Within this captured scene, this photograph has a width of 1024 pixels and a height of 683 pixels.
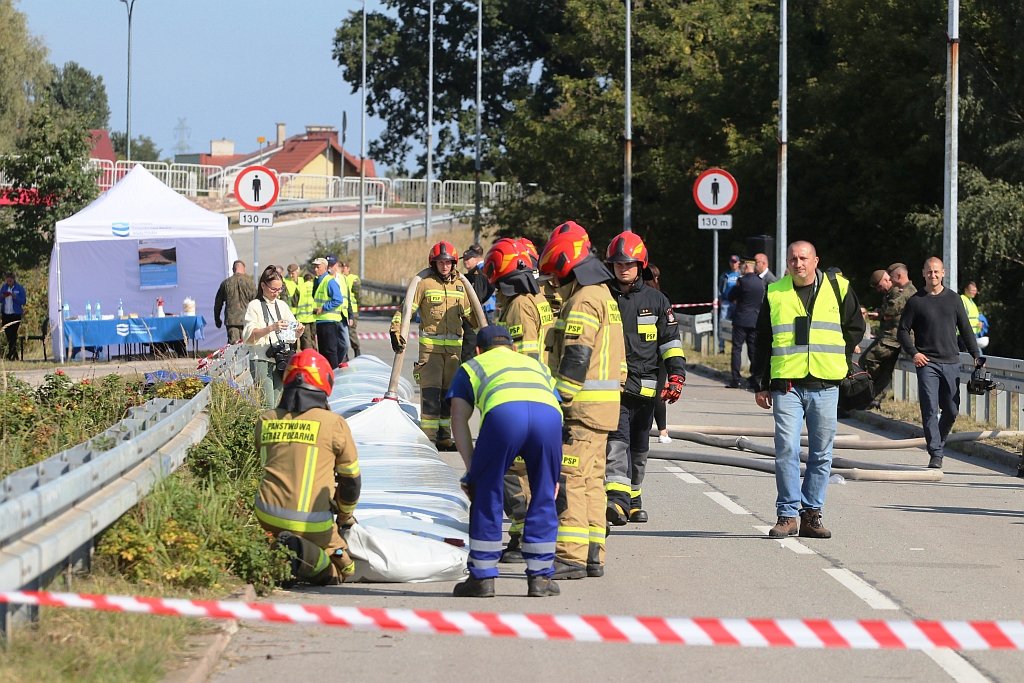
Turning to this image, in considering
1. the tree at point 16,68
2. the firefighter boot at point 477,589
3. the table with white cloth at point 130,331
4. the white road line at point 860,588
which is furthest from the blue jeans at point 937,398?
the tree at point 16,68

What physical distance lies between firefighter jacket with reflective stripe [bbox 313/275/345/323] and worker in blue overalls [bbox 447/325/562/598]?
1356 centimetres

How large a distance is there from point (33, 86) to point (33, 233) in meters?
24.2

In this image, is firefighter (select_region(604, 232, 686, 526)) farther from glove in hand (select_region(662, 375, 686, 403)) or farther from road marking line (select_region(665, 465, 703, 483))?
road marking line (select_region(665, 465, 703, 483))

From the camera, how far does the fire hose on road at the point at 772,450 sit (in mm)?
13609

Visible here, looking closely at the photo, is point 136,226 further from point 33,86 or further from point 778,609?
point 33,86

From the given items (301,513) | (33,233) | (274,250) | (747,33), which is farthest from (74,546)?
(274,250)

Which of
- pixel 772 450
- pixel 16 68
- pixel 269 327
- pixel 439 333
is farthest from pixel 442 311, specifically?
pixel 16 68

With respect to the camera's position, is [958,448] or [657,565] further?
[958,448]

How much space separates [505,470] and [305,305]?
14462 mm

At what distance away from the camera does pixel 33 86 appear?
55.3m

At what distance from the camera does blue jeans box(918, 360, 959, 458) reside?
1455 cm

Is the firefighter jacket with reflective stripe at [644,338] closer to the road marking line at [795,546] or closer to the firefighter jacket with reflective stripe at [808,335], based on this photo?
the firefighter jacket with reflective stripe at [808,335]

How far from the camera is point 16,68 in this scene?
54.0 meters

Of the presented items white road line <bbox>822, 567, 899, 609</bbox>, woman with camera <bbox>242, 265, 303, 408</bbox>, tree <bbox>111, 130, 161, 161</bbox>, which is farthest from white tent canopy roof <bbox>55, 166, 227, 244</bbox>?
tree <bbox>111, 130, 161, 161</bbox>
